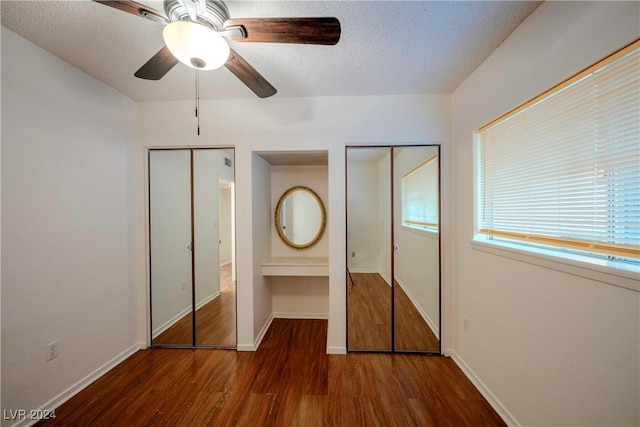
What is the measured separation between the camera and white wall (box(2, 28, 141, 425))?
1.41 meters

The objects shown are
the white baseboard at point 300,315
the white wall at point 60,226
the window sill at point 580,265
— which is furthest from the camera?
the white baseboard at point 300,315

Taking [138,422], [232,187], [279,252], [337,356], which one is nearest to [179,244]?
[232,187]

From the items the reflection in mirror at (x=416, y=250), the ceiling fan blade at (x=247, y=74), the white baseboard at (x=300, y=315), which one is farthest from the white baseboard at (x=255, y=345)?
the ceiling fan blade at (x=247, y=74)

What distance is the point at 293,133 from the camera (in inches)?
88.4

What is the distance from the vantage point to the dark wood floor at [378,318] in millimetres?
2275

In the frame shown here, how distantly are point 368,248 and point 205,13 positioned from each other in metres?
2.12

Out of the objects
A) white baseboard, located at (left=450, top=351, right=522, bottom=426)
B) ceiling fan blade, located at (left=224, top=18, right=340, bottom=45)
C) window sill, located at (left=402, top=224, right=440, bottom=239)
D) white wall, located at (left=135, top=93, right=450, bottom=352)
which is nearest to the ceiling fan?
ceiling fan blade, located at (left=224, top=18, right=340, bottom=45)

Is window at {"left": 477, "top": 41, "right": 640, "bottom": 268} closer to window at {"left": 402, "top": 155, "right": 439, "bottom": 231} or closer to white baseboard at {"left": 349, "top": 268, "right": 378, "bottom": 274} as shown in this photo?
window at {"left": 402, "top": 155, "right": 439, "bottom": 231}

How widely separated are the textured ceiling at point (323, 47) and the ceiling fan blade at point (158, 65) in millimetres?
294

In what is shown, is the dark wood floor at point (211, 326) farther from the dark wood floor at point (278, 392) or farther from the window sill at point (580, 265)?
the window sill at point (580, 265)

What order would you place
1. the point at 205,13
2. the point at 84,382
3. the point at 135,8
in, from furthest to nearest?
the point at 84,382, the point at 205,13, the point at 135,8

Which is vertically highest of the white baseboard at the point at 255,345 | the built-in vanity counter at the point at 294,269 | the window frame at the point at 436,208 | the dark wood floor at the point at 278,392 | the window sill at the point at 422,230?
the window frame at the point at 436,208

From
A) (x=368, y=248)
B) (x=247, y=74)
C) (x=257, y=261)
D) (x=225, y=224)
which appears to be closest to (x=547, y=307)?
(x=368, y=248)

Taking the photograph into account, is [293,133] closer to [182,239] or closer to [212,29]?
[212,29]
